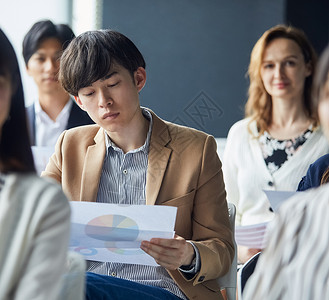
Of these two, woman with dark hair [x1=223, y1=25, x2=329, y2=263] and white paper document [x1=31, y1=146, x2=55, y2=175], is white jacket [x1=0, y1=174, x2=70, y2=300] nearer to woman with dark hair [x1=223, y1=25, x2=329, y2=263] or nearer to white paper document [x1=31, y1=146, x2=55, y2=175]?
white paper document [x1=31, y1=146, x2=55, y2=175]

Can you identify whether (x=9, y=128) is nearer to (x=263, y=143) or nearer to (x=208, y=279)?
(x=208, y=279)

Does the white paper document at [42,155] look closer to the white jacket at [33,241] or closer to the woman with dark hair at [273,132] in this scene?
the woman with dark hair at [273,132]

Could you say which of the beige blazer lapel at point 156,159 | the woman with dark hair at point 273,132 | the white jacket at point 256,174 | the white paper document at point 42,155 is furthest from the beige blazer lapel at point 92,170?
the white jacket at point 256,174

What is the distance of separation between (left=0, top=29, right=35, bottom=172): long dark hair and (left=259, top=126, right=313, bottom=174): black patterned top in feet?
7.51

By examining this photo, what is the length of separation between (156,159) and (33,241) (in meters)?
1.02

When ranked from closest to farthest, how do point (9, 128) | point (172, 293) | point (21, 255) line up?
1. point (21, 255)
2. point (9, 128)
3. point (172, 293)

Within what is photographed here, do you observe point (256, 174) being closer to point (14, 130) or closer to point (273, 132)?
point (273, 132)

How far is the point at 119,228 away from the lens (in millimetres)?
1806

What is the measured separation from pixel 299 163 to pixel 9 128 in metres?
2.33

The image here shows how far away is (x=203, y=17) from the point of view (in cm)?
508

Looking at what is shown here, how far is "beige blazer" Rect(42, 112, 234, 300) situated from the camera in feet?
6.64

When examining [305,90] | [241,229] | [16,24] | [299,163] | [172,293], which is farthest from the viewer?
[16,24]

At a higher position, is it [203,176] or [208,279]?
[203,176]

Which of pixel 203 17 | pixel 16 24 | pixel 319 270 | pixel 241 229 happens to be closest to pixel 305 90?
pixel 241 229
